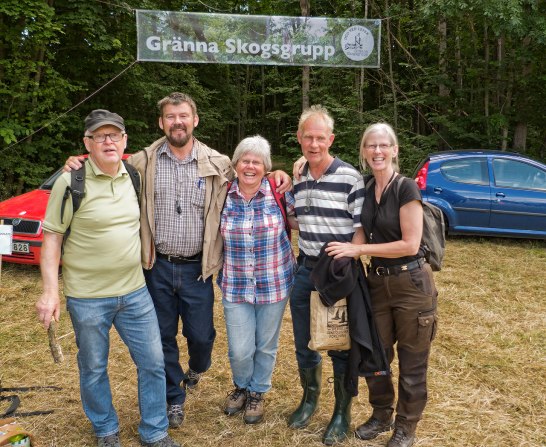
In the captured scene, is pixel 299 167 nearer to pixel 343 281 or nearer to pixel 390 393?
pixel 343 281

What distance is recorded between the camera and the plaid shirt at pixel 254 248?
2.85m

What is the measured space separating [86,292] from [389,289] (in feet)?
5.07

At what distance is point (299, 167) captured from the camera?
2943mm

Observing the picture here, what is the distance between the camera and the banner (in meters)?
8.75

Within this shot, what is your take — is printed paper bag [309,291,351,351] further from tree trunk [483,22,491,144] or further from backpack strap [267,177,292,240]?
tree trunk [483,22,491,144]

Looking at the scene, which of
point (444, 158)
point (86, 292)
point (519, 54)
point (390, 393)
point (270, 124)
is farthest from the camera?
point (270, 124)

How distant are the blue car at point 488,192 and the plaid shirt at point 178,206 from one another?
5.82m

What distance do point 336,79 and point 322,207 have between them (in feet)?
38.1

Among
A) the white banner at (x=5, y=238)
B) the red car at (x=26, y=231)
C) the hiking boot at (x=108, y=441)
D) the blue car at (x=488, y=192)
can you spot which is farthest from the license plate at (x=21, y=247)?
the blue car at (x=488, y=192)

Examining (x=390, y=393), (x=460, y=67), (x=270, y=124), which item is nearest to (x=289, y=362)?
(x=390, y=393)

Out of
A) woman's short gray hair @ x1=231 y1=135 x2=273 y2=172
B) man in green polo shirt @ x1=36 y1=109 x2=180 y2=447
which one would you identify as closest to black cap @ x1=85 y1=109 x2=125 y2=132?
man in green polo shirt @ x1=36 y1=109 x2=180 y2=447

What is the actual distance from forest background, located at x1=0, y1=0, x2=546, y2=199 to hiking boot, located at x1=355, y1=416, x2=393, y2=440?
7.54m

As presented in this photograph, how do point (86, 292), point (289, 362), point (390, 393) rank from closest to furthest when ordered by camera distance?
point (86, 292) < point (390, 393) < point (289, 362)

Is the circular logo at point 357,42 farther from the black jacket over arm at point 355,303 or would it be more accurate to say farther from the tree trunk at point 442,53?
the black jacket over arm at point 355,303
